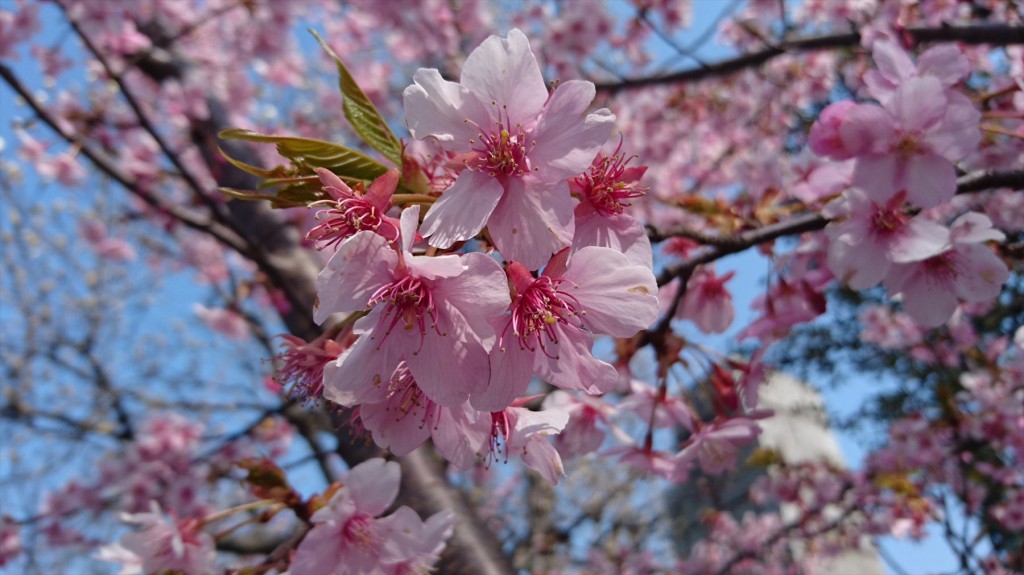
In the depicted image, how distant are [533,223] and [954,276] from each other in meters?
0.96

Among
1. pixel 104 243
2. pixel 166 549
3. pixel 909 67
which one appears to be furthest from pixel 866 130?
pixel 104 243

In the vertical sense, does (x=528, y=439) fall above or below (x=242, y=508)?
below

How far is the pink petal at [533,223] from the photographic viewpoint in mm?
758

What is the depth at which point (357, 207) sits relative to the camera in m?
0.76

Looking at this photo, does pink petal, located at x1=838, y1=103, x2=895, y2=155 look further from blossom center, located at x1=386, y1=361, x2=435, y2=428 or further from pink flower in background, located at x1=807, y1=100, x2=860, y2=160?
blossom center, located at x1=386, y1=361, x2=435, y2=428

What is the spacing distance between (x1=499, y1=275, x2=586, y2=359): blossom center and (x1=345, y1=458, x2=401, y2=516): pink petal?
469mm

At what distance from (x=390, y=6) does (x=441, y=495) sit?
17.1 feet

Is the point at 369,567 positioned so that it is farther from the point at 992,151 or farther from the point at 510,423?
the point at 992,151

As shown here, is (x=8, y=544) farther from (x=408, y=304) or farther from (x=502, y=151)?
(x=502, y=151)

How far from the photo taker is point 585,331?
0.83 metres

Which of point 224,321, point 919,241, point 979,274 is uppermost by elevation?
point 224,321

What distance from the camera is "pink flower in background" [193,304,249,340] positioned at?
169 inches

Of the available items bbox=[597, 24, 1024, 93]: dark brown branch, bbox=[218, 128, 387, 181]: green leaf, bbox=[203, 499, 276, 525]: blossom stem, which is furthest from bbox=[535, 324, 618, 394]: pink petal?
bbox=[597, 24, 1024, 93]: dark brown branch

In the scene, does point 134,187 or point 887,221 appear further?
point 134,187
